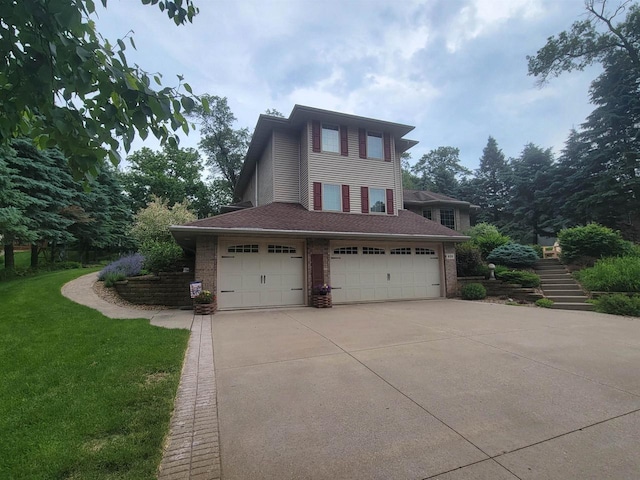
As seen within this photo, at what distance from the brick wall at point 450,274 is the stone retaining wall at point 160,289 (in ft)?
33.0

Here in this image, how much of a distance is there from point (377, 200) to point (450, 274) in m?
4.43

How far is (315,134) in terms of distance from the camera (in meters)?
13.1

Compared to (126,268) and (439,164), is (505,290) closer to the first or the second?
(126,268)

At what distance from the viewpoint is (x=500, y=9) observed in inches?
336

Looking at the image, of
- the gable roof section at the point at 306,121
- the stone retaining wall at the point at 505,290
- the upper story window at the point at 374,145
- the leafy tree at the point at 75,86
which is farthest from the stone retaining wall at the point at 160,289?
the stone retaining wall at the point at 505,290

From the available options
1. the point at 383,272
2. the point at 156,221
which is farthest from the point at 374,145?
the point at 156,221

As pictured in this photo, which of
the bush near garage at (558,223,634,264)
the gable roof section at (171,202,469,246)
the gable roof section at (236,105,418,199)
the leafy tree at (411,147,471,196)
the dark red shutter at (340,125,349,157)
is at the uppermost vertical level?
the leafy tree at (411,147,471,196)

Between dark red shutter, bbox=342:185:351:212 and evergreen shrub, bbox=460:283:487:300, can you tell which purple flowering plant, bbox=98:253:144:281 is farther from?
evergreen shrub, bbox=460:283:487:300

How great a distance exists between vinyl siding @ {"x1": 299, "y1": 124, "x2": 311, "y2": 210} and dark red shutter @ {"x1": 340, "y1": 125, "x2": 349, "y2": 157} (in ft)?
4.96

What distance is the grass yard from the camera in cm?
225

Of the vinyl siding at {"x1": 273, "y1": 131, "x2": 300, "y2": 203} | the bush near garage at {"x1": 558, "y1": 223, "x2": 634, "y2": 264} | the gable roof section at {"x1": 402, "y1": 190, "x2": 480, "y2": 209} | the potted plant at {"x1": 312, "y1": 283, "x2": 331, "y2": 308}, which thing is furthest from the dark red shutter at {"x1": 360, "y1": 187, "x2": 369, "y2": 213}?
the bush near garage at {"x1": 558, "y1": 223, "x2": 634, "y2": 264}

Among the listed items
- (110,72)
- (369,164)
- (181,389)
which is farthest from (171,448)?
(369,164)

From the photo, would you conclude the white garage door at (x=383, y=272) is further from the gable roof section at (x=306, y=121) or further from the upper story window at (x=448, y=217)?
the upper story window at (x=448, y=217)

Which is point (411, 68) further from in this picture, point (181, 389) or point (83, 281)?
point (83, 281)
